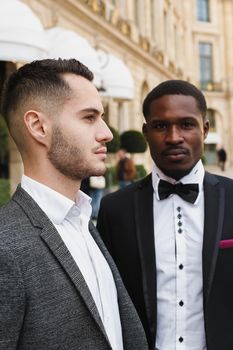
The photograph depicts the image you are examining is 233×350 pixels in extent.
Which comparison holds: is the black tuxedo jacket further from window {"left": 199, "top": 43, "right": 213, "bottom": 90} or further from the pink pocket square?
window {"left": 199, "top": 43, "right": 213, "bottom": 90}

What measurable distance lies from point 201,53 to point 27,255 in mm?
46239

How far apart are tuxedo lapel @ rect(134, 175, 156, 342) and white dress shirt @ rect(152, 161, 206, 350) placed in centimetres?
3

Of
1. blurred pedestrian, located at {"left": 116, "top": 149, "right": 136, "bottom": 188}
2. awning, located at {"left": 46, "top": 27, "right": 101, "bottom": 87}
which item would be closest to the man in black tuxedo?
awning, located at {"left": 46, "top": 27, "right": 101, "bottom": 87}

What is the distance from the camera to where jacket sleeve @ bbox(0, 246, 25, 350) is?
1.42m

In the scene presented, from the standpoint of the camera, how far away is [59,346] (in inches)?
59.9

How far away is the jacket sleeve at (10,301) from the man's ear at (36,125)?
42cm

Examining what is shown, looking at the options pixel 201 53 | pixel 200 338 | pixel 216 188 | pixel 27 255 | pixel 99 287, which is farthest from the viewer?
pixel 201 53

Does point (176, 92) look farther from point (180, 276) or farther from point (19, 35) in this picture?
point (19, 35)

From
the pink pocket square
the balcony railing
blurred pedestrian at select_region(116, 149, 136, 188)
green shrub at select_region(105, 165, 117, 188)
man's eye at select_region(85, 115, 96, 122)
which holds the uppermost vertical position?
the balcony railing

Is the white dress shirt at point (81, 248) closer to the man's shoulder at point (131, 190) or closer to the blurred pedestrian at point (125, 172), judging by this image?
the man's shoulder at point (131, 190)

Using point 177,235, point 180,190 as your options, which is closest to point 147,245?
point 177,235

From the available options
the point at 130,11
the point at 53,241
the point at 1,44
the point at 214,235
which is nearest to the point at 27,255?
the point at 53,241

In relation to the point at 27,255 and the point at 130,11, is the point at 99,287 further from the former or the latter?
the point at 130,11

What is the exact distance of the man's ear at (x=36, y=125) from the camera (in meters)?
1.70
